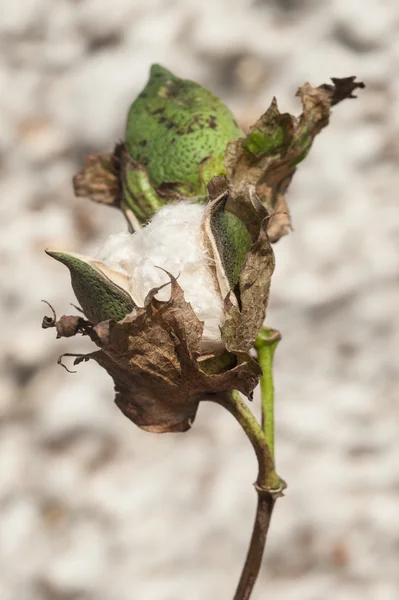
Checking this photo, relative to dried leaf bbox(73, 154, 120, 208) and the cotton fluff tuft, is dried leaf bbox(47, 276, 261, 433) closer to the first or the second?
the cotton fluff tuft

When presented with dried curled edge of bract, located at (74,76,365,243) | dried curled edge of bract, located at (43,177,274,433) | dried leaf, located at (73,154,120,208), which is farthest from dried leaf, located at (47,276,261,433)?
dried leaf, located at (73,154,120,208)

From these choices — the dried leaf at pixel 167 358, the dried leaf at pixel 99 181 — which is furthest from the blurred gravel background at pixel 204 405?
the dried leaf at pixel 167 358

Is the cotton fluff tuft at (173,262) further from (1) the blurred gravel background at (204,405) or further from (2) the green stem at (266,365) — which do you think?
(1) the blurred gravel background at (204,405)

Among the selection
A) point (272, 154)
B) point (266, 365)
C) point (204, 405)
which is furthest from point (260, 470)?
point (204, 405)

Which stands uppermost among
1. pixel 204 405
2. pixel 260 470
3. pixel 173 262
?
pixel 204 405

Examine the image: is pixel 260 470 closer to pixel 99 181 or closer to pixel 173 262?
pixel 173 262

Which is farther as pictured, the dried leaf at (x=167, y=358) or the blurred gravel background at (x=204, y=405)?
the blurred gravel background at (x=204, y=405)

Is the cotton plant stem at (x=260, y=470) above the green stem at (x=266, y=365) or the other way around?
the other way around
